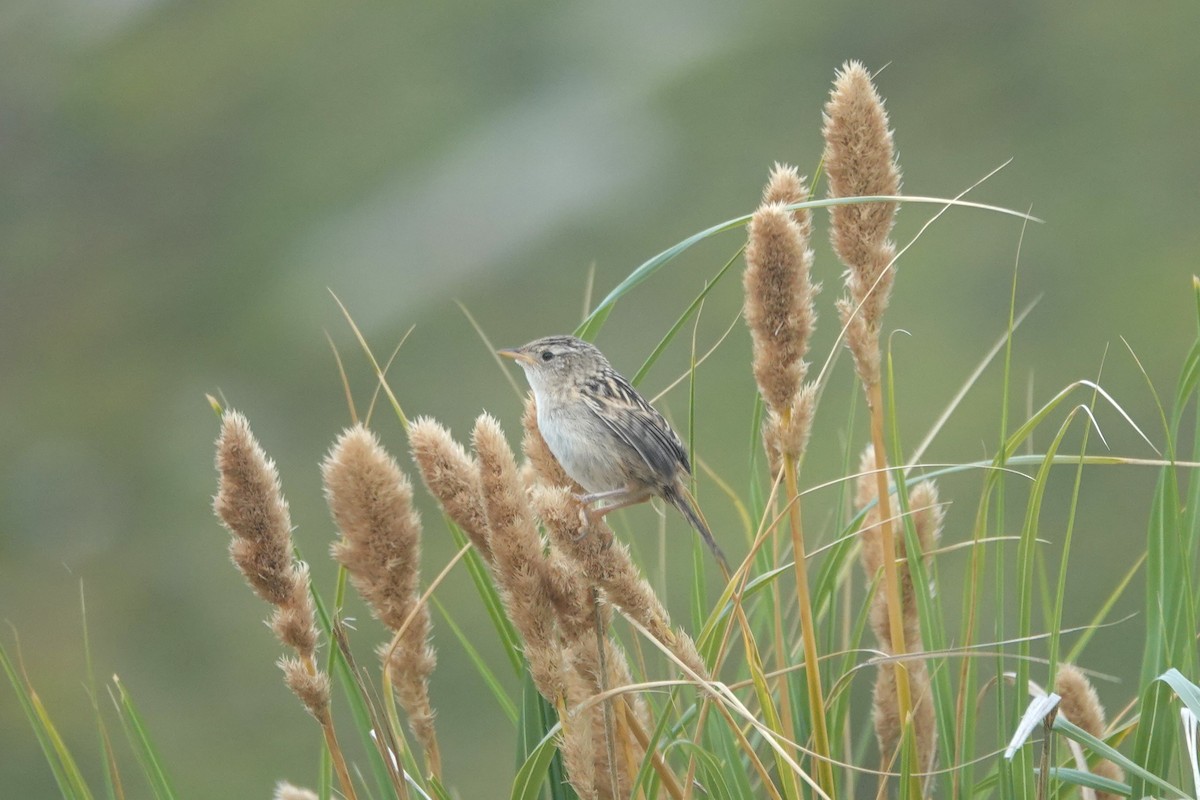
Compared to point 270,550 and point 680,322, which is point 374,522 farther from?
point 680,322

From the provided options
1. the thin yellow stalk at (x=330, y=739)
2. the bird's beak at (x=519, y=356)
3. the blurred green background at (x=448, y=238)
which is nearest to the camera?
the thin yellow stalk at (x=330, y=739)

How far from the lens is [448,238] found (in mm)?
12711

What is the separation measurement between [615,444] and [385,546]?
3.06 ft

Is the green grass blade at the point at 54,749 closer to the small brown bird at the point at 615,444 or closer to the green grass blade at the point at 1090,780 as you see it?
the small brown bird at the point at 615,444

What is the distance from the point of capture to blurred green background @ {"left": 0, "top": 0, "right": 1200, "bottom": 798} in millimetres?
11625

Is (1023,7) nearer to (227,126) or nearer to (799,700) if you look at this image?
(227,126)

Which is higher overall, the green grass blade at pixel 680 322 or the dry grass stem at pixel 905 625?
the green grass blade at pixel 680 322

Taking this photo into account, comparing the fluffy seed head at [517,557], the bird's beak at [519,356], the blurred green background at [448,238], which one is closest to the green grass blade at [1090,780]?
the fluffy seed head at [517,557]

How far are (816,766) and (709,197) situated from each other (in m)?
11.5

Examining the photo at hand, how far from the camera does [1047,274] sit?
1312cm

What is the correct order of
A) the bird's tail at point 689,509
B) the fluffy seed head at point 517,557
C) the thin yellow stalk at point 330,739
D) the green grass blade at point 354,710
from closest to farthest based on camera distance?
the fluffy seed head at point 517,557 < the thin yellow stalk at point 330,739 < the green grass blade at point 354,710 < the bird's tail at point 689,509

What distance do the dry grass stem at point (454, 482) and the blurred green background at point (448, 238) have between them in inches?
351

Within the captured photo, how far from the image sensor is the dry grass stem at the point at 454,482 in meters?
1.58

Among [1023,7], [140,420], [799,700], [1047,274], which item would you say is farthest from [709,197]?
[799,700]
